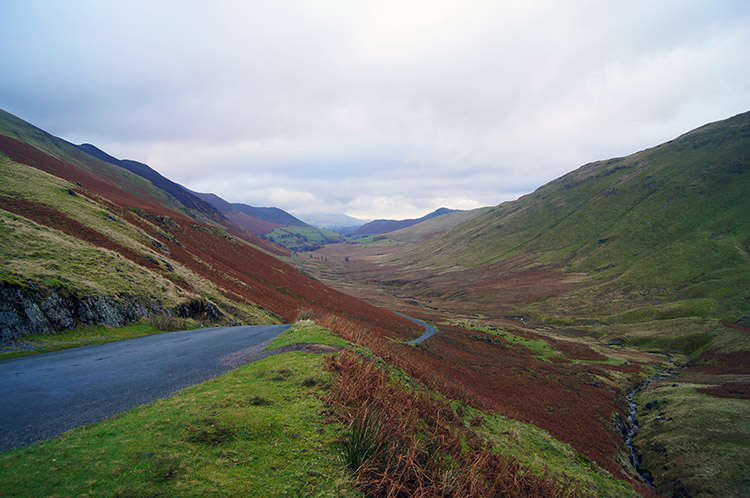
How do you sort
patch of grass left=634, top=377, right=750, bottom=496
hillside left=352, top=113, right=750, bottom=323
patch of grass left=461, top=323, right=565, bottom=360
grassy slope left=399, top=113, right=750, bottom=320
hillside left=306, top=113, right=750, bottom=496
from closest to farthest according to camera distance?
patch of grass left=634, top=377, right=750, bottom=496
hillside left=306, top=113, right=750, bottom=496
patch of grass left=461, top=323, right=565, bottom=360
hillside left=352, top=113, right=750, bottom=323
grassy slope left=399, top=113, right=750, bottom=320

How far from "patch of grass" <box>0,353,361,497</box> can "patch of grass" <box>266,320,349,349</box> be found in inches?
259

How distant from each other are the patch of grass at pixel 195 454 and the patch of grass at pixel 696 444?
24.4 meters

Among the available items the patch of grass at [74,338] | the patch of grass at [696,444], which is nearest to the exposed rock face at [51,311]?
the patch of grass at [74,338]

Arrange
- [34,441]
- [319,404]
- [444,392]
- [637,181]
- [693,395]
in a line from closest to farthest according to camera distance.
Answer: [34,441], [319,404], [444,392], [693,395], [637,181]

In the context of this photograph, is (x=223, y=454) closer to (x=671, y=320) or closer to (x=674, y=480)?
(x=674, y=480)

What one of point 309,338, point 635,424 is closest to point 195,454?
point 309,338

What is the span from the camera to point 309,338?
16.2 metres

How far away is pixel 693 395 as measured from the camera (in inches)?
1095

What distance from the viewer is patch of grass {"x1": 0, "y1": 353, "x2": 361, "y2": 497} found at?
474cm

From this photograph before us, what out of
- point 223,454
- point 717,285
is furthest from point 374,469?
point 717,285

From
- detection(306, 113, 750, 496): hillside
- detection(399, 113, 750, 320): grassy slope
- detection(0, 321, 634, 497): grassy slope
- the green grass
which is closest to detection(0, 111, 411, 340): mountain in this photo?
detection(0, 321, 634, 497): grassy slope

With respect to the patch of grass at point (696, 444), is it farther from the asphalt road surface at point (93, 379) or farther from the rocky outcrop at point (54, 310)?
the rocky outcrop at point (54, 310)

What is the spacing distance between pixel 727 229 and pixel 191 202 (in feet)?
736

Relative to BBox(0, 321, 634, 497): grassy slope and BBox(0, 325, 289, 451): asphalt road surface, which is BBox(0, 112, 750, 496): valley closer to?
BBox(0, 321, 634, 497): grassy slope
